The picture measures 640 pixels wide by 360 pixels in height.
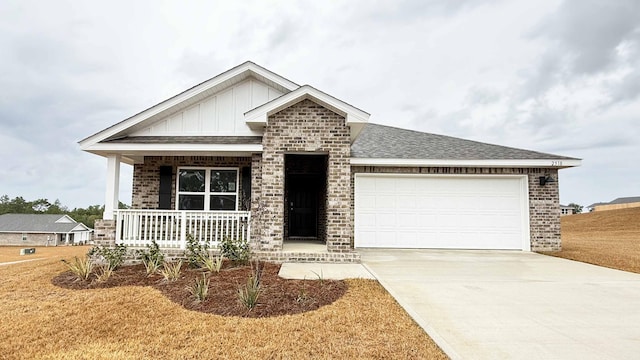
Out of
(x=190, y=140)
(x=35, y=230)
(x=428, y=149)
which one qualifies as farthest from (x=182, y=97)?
(x=35, y=230)

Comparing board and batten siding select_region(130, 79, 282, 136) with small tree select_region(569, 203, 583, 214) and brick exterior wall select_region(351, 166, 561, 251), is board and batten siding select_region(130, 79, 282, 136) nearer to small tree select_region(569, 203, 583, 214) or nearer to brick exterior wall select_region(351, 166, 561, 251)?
brick exterior wall select_region(351, 166, 561, 251)

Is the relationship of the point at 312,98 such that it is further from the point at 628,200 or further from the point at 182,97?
the point at 628,200

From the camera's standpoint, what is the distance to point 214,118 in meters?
10.2

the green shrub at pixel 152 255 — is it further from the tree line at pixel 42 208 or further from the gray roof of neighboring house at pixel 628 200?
the gray roof of neighboring house at pixel 628 200

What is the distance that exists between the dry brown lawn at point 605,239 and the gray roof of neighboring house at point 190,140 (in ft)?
31.9

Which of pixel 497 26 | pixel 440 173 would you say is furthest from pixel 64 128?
pixel 497 26

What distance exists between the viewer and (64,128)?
23.9 meters

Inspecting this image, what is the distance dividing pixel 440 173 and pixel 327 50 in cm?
938

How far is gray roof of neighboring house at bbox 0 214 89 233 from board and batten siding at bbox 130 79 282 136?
48.8 m

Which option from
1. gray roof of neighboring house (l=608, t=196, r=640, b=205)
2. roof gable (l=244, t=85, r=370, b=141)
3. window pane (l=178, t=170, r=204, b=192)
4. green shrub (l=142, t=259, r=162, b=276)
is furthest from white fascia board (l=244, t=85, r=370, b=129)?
gray roof of neighboring house (l=608, t=196, r=640, b=205)

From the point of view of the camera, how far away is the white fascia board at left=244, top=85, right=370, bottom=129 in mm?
8727

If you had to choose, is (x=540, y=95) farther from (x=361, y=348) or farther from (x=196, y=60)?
(x=361, y=348)

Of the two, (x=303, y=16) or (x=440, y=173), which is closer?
A: (x=440, y=173)

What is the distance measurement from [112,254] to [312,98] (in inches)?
234
